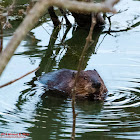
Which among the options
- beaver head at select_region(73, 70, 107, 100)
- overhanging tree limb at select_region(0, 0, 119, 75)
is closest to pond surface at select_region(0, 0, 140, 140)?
beaver head at select_region(73, 70, 107, 100)

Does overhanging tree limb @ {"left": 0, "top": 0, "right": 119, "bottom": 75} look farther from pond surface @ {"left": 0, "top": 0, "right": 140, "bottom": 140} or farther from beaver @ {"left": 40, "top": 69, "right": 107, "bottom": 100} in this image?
beaver @ {"left": 40, "top": 69, "right": 107, "bottom": 100}

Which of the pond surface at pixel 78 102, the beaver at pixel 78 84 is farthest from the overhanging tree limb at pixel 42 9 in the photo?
the beaver at pixel 78 84

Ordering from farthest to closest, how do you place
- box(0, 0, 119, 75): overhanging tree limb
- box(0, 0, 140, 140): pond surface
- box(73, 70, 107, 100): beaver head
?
box(73, 70, 107, 100): beaver head, box(0, 0, 140, 140): pond surface, box(0, 0, 119, 75): overhanging tree limb

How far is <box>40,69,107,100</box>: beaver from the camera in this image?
4605mm

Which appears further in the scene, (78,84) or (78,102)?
(78,84)

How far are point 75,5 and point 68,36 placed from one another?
5.77m

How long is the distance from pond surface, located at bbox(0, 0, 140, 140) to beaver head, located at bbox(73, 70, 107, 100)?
0.11 m

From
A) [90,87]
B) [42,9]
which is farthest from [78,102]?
[42,9]

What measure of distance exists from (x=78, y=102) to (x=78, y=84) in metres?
0.27

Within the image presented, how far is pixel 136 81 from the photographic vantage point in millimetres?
5023

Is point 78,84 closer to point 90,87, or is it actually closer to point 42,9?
point 90,87

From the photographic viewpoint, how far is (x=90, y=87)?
15.1ft

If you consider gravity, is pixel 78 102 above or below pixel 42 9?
above

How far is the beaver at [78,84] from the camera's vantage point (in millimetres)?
4605
